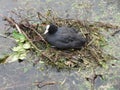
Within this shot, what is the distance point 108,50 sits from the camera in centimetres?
420

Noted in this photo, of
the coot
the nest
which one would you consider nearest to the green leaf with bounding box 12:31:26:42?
the nest

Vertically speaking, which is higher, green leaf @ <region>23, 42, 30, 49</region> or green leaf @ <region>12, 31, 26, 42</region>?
green leaf @ <region>12, 31, 26, 42</region>

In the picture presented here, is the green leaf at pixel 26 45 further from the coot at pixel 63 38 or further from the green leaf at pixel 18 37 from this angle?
the coot at pixel 63 38

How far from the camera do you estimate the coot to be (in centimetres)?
407

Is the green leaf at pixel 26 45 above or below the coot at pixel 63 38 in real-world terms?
below

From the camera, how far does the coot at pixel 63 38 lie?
407 centimetres

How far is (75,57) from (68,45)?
0.46 ft

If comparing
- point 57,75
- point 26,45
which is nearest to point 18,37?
point 26,45

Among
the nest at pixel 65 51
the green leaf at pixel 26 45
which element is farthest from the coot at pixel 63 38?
the green leaf at pixel 26 45

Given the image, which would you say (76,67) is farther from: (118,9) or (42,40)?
(118,9)

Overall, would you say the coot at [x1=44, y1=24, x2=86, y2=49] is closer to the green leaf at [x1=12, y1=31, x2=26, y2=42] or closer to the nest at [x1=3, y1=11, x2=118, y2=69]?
the nest at [x1=3, y1=11, x2=118, y2=69]

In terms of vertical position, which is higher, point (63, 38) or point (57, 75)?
point (63, 38)

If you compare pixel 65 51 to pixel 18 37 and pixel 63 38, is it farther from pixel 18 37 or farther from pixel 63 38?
pixel 18 37

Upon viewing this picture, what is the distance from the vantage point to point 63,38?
408 centimetres
